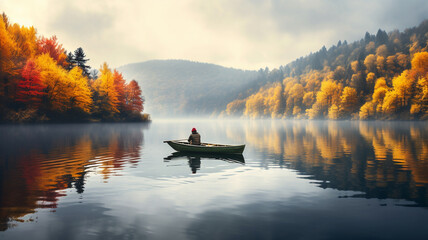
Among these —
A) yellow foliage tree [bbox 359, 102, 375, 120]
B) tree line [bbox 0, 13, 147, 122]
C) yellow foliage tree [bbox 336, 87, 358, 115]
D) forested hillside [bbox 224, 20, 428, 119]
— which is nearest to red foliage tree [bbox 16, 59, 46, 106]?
tree line [bbox 0, 13, 147, 122]

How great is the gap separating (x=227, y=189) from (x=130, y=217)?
5123 millimetres

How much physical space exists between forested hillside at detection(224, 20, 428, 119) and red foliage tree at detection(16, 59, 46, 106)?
94799 mm

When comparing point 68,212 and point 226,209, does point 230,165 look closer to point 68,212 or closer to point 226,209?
point 226,209

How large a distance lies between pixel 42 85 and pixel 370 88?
119668 millimetres

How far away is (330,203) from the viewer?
36.8 ft

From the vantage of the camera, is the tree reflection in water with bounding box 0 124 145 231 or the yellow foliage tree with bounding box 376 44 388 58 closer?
the tree reflection in water with bounding box 0 124 145 231

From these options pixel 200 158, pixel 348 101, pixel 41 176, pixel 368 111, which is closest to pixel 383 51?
pixel 348 101

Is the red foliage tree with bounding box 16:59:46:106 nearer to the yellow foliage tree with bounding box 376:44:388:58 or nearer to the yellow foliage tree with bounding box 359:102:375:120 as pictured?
the yellow foliage tree with bounding box 359:102:375:120

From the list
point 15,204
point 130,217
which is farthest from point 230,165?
point 15,204

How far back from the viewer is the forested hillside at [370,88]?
92.5m

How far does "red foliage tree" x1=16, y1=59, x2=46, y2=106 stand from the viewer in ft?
200

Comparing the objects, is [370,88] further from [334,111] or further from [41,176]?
[41,176]

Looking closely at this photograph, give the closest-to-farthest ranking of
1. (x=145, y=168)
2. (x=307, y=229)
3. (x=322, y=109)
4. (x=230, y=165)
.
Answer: (x=307, y=229) → (x=145, y=168) → (x=230, y=165) → (x=322, y=109)

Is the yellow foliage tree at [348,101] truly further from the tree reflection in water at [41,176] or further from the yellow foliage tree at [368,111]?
the tree reflection in water at [41,176]
